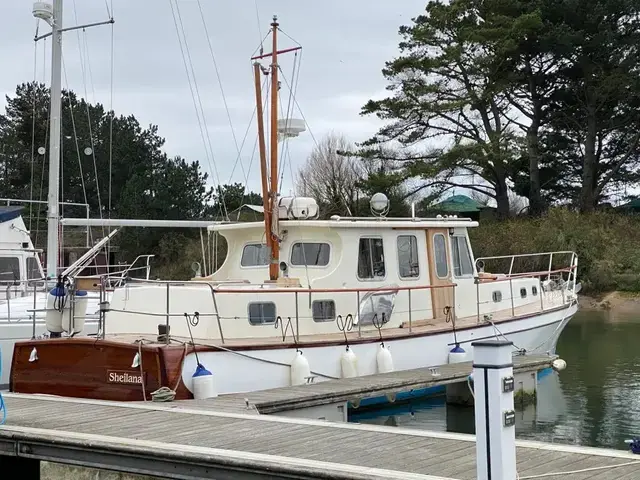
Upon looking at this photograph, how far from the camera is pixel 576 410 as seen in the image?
44.5ft

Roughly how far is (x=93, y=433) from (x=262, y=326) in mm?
4158

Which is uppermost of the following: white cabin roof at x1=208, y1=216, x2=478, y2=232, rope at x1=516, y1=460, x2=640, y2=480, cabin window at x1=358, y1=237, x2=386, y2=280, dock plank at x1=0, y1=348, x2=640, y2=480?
white cabin roof at x1=208, y1=216, x2=478, y2=232

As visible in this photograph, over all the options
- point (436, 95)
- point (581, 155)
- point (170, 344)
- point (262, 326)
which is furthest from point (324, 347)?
point (581, 155)

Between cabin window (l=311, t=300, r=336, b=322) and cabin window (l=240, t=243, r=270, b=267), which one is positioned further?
cabin window (l=240, t=243, r=270, b=267)

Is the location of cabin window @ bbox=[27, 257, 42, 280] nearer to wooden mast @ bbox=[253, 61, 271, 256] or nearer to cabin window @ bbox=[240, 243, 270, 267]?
cabin window @ bbox=[240, 243, 270, 267]

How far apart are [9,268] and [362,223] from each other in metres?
8.32

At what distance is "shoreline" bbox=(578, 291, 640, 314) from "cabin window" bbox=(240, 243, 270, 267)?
2184 centimetres

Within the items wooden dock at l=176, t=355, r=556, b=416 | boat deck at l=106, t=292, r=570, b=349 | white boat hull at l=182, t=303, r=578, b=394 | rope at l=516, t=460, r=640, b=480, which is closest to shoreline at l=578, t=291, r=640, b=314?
boat deck at l=106, t=292, r=570, b=349

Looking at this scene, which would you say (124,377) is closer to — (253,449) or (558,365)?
(253,449)

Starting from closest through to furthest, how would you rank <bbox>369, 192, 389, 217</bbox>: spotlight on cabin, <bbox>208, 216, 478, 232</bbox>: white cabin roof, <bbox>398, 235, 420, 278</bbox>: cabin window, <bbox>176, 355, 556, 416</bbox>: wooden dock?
<bbox>176, 355, 556, 416</bbox>: wooden dock < <bbox>208, 216, 478, 232</bbox>: white cabin roof < <bbox>398, 235, 420, 278</bbox>: cabin window < <bbox>369, 192, 389, 217</bbox>: spotlight on cabin

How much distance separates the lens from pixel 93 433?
7.44m

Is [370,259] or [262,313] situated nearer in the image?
[262,313]

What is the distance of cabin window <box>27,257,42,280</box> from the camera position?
695 inches

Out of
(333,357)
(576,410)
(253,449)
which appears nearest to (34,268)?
(333,357)
